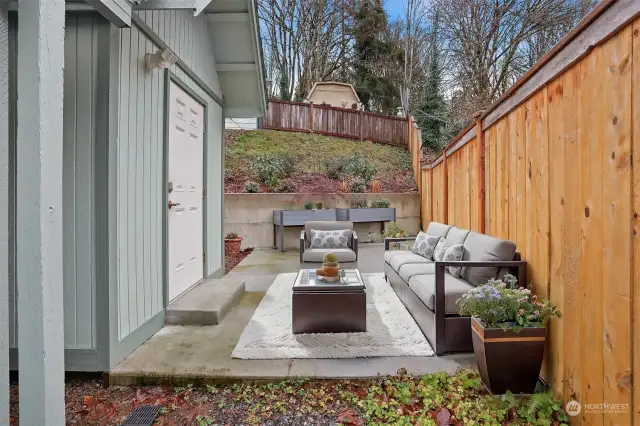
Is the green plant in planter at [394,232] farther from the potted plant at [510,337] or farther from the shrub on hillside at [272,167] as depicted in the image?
the potted plant at [510,337]

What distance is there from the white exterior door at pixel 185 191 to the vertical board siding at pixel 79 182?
2.97ft

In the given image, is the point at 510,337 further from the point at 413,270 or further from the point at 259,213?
the point at 259,213

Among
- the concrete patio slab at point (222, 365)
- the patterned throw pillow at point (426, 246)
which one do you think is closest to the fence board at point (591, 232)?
the concrete patio slab at point (222, 365)

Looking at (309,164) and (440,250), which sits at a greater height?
(309,164)

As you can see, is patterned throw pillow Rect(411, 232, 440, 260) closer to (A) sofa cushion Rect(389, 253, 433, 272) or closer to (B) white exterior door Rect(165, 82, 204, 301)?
(A) sofa cushion Rect(389, 253, 433, 272)

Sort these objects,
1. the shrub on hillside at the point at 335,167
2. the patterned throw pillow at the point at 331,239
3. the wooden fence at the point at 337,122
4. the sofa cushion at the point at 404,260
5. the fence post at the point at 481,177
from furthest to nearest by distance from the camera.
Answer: the wooden fence at the point at 337,122
the shrub on hillside at the point at 335,167
the patterned throw pillow at the point at 331,239
the sofa cushion at the point at 404,260
the fence post at the point at 481,177

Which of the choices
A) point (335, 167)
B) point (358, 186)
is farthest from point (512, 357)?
point (335, 167)

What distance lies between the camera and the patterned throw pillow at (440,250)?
3483 millimetres

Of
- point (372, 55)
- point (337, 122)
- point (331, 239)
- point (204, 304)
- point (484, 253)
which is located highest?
point (372, 55)

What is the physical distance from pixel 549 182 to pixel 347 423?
174cm

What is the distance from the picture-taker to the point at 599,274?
154cm

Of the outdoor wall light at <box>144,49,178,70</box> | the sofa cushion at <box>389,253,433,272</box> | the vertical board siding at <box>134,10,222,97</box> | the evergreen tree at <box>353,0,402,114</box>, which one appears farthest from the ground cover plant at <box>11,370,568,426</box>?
the evergreen tree at <box>353,0,402,114</box>

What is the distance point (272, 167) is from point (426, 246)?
5.71 meters

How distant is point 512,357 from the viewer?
1.95 metres
